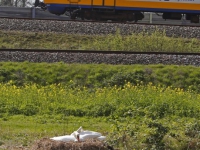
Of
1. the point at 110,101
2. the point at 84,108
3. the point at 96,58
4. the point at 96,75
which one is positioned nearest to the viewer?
the point at 84,108

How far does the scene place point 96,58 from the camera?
17.8 metres

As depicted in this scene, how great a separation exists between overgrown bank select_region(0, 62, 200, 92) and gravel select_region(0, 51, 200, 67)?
0.86 meters

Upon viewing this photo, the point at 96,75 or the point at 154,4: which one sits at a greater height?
the point at 154,4

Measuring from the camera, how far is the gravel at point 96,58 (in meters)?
17.6

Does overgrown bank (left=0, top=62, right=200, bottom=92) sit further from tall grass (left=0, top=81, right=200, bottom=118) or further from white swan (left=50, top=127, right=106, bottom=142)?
white swan (left=50, top=127, right=106, bottom=142)

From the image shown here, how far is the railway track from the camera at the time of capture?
694 inches

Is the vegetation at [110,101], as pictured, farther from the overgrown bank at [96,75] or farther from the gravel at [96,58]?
the gravel at [96,58]

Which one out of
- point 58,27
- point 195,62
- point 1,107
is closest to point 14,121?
point 1,107

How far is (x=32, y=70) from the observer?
16203 mm

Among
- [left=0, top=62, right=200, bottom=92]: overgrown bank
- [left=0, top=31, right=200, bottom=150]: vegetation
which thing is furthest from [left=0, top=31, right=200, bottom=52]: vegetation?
[left=0, top=62, right=200, bottom=92]: overgrown bank

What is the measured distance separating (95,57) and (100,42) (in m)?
3.74

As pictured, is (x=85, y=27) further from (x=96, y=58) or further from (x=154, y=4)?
(x=154, y=4)

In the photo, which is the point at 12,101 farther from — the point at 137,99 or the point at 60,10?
the point at 60,10

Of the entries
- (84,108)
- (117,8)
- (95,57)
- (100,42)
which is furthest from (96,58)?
(117,8)
